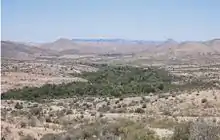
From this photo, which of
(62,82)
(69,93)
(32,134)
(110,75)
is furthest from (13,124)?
(110,75)

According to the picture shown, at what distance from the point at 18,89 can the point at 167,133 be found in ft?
151

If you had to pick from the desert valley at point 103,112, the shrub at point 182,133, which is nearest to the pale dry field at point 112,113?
the desert valley at point 103,112

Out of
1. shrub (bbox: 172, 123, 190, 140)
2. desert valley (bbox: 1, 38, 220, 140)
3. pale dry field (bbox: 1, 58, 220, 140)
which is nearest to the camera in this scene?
shrub (bbox: 172, 123, 190, 140)

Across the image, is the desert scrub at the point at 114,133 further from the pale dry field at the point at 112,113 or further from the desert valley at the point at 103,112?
the pale dry field at the point at 112,113

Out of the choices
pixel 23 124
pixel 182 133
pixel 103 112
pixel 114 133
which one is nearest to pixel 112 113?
pixel 103 112

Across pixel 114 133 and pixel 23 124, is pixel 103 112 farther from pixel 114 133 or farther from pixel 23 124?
pixel 114 133

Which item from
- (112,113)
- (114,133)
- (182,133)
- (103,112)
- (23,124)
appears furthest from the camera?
(103,112)

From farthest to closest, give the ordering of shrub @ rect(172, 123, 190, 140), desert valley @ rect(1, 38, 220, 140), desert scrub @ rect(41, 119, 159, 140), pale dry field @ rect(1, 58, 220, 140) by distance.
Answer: pale dry field @ rect(1, 58, 220, 140), desert valley @ rect(1, 38, 220, 140), desert scrub @ rect(41, 119, 159, 140), shrub @ rect(172, 123, 190, 140)

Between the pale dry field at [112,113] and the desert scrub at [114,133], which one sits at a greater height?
the desert scrub at [114,133]

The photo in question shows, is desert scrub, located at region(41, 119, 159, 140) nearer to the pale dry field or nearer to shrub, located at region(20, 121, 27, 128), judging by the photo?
the pale dry field

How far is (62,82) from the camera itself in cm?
7475

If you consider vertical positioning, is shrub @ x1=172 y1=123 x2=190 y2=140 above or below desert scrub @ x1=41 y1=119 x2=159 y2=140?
above

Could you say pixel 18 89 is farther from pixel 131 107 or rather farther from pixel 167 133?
pixel 167 133

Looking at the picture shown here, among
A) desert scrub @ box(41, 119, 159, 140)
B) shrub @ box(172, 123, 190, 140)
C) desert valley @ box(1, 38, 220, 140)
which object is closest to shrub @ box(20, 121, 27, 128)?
desert valley @ box(1, 38, 220, 140)
